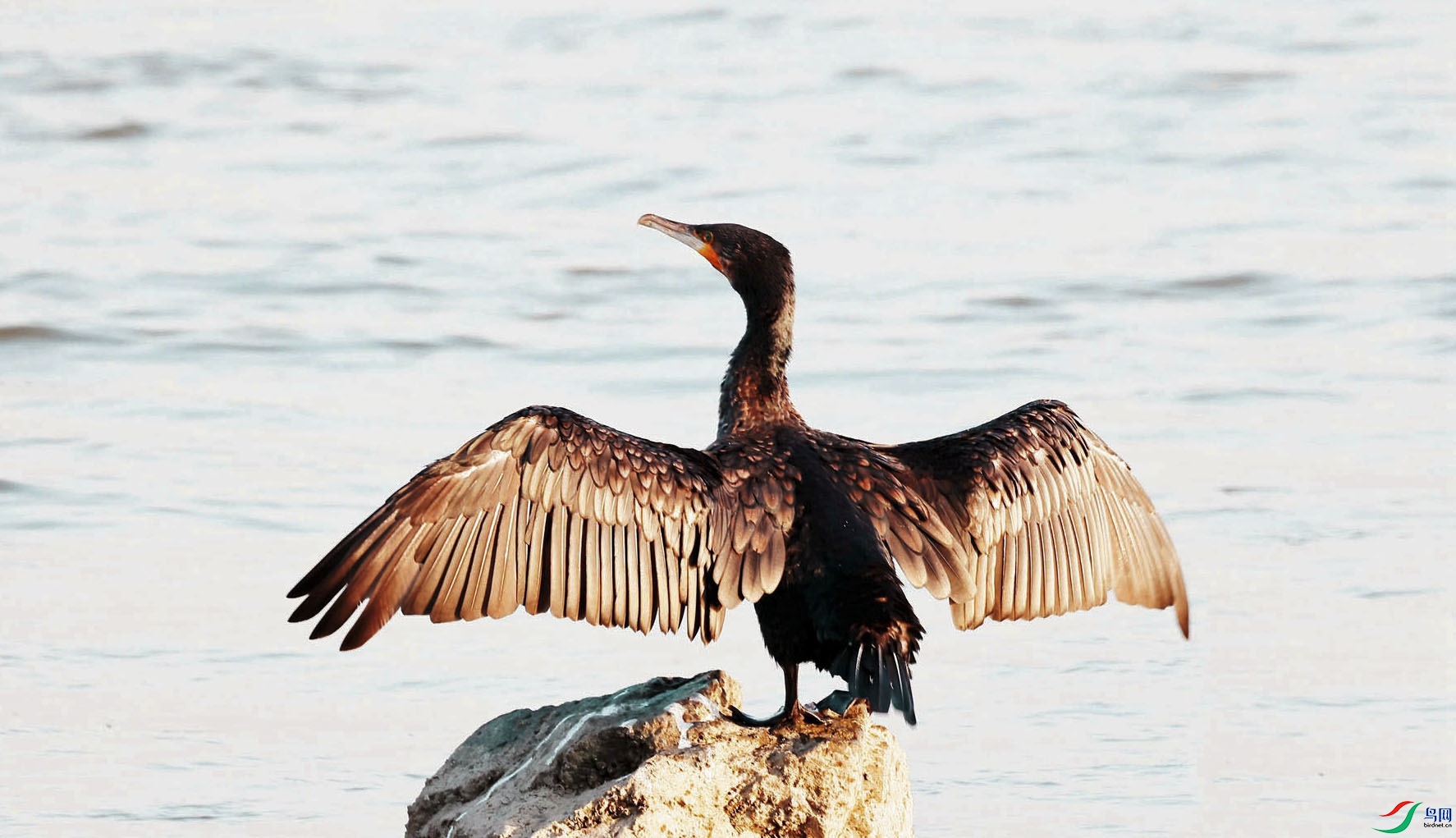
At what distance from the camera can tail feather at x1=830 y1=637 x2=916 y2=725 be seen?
4902 mm

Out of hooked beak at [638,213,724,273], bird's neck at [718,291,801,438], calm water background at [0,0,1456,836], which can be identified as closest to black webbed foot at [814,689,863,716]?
bird's neck at [718,291,801,438]

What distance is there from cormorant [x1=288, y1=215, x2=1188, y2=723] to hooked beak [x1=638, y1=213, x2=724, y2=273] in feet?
2.76

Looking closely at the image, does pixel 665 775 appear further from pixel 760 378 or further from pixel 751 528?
pixel 760 378

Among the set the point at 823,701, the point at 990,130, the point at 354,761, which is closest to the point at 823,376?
the point at 354,761

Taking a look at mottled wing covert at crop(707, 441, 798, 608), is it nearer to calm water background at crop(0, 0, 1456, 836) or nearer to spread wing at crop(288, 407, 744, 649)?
spread wing at crop(288, 407, 744, 649)

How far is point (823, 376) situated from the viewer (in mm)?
10945

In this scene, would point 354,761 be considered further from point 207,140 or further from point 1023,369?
point 207,140

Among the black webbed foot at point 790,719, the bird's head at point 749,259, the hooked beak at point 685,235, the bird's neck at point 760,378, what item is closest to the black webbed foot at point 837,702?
the black webbed foot at point 790,719

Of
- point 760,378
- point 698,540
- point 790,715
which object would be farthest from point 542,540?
point 760,378

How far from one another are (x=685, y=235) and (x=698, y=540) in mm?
1551

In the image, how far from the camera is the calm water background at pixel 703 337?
6.87m

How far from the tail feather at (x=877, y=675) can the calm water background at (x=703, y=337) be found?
1.46 meters

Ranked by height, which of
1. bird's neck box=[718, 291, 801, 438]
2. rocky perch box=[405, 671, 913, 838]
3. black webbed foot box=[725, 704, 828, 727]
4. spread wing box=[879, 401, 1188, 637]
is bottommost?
rocky perch box=[405, 671, 913, 838]

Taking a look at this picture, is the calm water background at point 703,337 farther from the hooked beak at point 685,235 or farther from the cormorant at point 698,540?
the hooked beak at point 685,235
